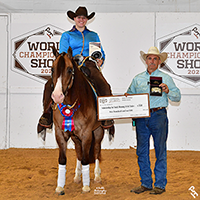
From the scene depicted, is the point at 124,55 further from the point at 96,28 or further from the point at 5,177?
the point at 5,177

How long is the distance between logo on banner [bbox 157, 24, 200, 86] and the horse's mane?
11.1 ft

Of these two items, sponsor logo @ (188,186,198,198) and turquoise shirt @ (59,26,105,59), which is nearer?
sponsor logo @ (188,186,198,198)

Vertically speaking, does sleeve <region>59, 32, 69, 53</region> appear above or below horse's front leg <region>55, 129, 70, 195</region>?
above

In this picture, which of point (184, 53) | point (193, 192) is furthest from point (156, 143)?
point (184, 53)

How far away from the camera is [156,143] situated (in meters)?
3.45

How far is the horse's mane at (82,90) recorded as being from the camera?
3.28 meters

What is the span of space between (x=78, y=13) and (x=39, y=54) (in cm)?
273

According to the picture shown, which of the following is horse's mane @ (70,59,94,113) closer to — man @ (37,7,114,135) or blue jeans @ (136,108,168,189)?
man @ (37,7,114,135)

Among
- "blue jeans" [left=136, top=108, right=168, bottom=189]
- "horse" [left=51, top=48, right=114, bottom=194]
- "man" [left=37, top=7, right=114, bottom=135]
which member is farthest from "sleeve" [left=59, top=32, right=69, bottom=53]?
"blue jeans" [left=136, top=108, right=168, bottom=189]

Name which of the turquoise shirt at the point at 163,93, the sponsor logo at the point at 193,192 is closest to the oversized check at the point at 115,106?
the turquoise shirt at the point at 163,93

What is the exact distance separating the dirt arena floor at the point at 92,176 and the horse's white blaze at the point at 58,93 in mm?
1351

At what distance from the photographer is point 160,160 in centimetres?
342

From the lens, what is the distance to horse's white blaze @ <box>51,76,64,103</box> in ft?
9.15

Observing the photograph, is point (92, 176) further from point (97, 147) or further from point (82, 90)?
point (82, 90)
